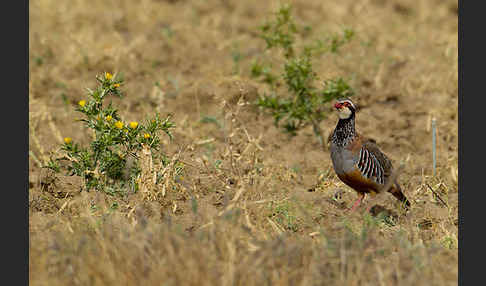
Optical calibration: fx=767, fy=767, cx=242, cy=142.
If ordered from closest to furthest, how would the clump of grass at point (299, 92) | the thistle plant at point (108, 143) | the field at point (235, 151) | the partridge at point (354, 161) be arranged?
the field at point (235, 151) < the thistle plant at point (108, 143) < the partridge at point (354, 161) < the clump of grass at point (299, 92)

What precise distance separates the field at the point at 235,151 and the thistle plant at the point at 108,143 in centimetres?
18

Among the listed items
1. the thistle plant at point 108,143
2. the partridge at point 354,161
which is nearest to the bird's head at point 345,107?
the partridge at point 354,161

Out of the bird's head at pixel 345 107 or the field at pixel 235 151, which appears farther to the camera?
the bird's head at pixel 345 107

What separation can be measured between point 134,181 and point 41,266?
1.49 m

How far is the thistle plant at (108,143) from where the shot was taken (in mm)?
6059

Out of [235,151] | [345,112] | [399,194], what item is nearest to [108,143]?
[235,151]

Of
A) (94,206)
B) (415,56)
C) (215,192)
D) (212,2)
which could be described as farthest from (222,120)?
(212,2)

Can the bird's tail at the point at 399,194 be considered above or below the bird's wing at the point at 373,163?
below

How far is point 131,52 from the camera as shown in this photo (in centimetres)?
A: 992

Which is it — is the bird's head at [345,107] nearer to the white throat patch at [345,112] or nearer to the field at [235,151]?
the white throat patch at [345,112]

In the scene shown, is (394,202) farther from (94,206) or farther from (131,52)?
(131,52)

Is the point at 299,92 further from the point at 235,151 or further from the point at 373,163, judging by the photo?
the point at 373,163

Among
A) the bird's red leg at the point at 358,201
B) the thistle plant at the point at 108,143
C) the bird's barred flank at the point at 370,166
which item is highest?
the thistle plant at the point at 108,143

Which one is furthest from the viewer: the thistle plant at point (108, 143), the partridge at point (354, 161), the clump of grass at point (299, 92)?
the clump of grass at point (299, 92)
